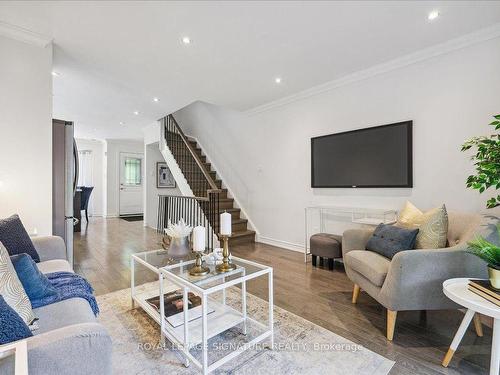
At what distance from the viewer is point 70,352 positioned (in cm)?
92

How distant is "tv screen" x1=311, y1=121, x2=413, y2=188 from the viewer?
2990mm

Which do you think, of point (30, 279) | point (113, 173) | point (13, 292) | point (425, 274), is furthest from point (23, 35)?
point (113, 173)

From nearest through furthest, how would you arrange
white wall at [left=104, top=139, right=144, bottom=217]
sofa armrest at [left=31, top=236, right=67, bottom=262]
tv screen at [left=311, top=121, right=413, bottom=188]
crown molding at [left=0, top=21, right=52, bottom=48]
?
1. sofa armrest at [left=31, top=236, right=67, bottom=262]
2. crown molding at [left=0, top=21, right=52, bottom=48]
3. tv screen at [left=311, top=121, right=413, bottom=188]
4. white wall at [left=104, top=139, right=144, bottom=217]

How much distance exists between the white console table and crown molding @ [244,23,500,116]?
5.60ft

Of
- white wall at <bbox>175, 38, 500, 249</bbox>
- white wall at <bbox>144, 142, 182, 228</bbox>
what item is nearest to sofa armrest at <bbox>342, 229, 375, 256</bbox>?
white wall at <bbox>175, 38, 500, 249</bbox>

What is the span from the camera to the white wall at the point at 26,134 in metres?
2.51

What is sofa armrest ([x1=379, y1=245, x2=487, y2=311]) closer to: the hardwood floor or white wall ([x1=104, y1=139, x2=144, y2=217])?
the hardwood floor

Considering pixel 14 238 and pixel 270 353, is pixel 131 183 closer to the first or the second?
pixel 14 238

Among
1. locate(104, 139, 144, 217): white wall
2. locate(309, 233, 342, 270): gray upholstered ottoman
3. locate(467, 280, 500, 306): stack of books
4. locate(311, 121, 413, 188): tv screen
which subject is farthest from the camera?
locate(104, 139, 144, 217): white wall

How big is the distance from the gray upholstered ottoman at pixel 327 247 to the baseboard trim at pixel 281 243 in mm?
660

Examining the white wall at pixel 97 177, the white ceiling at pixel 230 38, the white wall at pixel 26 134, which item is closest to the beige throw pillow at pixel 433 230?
the white ceiling at pixel 230 38

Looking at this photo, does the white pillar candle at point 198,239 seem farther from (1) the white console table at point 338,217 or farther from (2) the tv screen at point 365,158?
(2) the tv screen at point 365,158

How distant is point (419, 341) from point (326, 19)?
2670 mm

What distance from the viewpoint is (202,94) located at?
418 cm
